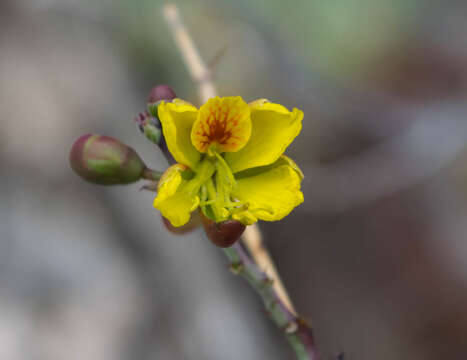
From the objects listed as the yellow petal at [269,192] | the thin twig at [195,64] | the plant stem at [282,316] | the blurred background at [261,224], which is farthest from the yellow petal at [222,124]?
the blurred background at [261,224]

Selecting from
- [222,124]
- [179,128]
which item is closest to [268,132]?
[222,124]

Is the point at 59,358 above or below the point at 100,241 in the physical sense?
below

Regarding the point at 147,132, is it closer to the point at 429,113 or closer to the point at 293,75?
the point at 293,75

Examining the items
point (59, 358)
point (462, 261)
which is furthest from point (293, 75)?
point (59, 358)

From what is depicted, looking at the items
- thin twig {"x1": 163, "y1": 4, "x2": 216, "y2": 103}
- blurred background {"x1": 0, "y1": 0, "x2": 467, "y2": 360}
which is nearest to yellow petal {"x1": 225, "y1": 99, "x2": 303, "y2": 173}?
thin twig {"x1": 163, "y1": 4, "x2": 216, "y2": 103}

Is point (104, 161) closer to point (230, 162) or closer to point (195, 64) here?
point (230, 162)

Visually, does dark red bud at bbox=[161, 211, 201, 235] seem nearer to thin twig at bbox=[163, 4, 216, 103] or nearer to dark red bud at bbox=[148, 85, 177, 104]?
dark red bud at bbox=[148, 85, 177, 104]
